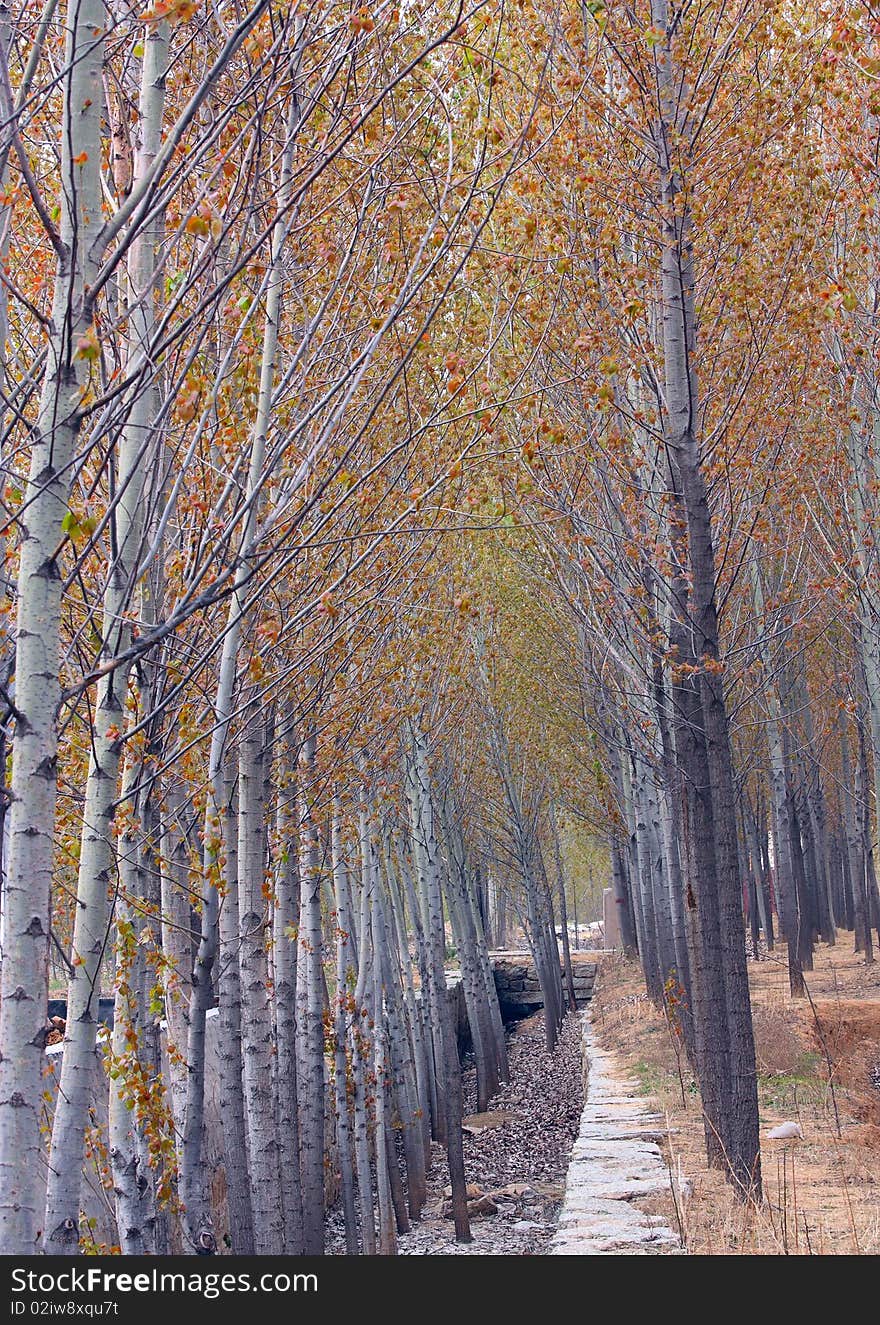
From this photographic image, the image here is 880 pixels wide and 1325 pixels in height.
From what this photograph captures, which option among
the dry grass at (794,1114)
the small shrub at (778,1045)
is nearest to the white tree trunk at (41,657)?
the dry grass at (794,1114)

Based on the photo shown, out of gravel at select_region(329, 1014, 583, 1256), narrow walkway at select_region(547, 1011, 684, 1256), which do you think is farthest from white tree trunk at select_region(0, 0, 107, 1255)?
gravel at select_region(329, 1014, 583, 1256)

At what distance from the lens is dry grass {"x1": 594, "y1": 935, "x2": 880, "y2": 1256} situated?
22.0 feet

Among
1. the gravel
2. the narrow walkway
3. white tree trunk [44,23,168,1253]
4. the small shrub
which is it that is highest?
white tree trunk [44,23,168,1253]

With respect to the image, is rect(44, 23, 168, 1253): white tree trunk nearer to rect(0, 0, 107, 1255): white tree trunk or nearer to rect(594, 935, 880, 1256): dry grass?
rect(0, 0, 107, 1255): white tree trunk

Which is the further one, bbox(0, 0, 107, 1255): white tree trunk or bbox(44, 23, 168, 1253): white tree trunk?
bbox(44, 23, 168, 1253): white tree trunk

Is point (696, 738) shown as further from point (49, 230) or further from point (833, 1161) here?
point (49, 230)

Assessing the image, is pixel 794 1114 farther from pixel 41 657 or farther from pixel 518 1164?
pixel 41 657

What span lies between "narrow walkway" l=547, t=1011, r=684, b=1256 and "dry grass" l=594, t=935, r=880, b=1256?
19 cm

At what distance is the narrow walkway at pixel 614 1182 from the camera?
7387mm

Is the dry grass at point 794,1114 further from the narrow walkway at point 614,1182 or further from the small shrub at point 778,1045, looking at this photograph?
the narrow walkway at point 614,1182

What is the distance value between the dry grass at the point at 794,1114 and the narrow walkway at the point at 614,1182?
0.63 ft

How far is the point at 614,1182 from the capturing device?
9.40m

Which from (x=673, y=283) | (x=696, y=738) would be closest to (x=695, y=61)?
(x=673, y=283)
